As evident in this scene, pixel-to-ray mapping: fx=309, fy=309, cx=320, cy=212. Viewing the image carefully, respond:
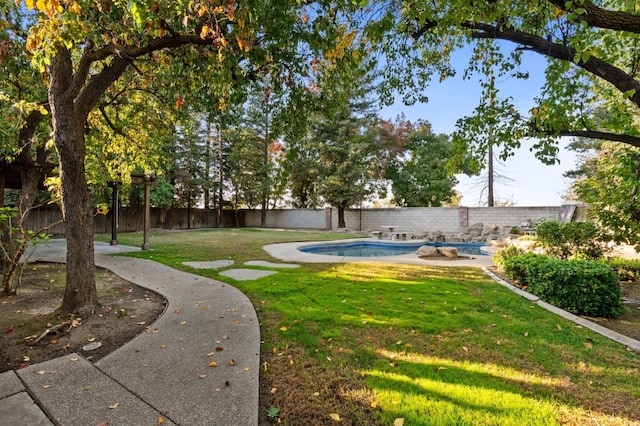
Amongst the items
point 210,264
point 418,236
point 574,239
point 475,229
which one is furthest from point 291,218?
point 574,239

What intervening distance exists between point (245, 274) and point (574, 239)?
619 cm

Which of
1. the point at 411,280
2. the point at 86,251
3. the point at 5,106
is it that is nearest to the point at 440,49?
the point at 411,280

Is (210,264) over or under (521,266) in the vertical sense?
under

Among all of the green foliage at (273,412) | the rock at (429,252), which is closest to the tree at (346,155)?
the rock at (429,252)

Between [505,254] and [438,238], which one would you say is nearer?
[505,254]

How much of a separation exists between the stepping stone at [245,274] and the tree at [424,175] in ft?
54.4

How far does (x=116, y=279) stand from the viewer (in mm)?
5426

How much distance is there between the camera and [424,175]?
21.0 metres

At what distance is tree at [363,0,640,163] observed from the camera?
9.55 ft

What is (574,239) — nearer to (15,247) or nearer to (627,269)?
(627,269)

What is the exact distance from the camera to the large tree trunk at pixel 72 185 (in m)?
3.30

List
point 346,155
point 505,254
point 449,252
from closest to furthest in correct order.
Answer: point 505,254 → point 449,252 → point 346,155

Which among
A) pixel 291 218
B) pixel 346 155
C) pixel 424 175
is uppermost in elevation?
pixel 346 155

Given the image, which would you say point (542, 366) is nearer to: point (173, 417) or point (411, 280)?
point (173, 417)
